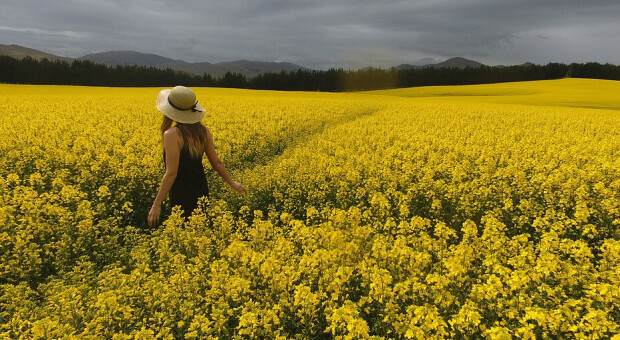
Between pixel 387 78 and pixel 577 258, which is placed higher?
pixel 387 78

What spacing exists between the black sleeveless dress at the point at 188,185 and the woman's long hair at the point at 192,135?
0.53 feet

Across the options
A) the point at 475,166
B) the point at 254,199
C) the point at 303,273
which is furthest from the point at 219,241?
the point at 475,166

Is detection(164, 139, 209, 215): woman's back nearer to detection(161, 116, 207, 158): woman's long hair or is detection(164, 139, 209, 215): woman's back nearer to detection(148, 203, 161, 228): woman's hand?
detection(161, 116, 207, 158): woman's long hair

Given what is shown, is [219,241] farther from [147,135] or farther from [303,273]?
[147,135]

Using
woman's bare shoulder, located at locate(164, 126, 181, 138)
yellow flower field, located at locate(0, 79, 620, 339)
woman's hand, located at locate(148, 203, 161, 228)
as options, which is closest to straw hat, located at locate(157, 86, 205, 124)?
woman's bare shoulder, located at locate(164, 126, 181, 138)

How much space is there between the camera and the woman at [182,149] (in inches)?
193

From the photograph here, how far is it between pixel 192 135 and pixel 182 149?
0.27 m

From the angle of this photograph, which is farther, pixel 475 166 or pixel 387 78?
pixel 387 78

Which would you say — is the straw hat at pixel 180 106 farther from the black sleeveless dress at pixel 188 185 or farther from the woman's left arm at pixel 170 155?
the black sleeveless dress at pixel 188 185

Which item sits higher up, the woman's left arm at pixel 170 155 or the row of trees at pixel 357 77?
the row of trees at pixel 357 77

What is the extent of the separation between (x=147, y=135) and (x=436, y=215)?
982cm

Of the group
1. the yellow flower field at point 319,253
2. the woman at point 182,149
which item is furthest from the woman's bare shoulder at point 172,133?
the yellow flower field at point 319,253

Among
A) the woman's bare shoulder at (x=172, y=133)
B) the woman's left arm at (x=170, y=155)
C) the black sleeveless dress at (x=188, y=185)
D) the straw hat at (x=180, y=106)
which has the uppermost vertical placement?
the straw hat at (x=180, y=106)

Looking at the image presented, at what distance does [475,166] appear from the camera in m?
9.55
